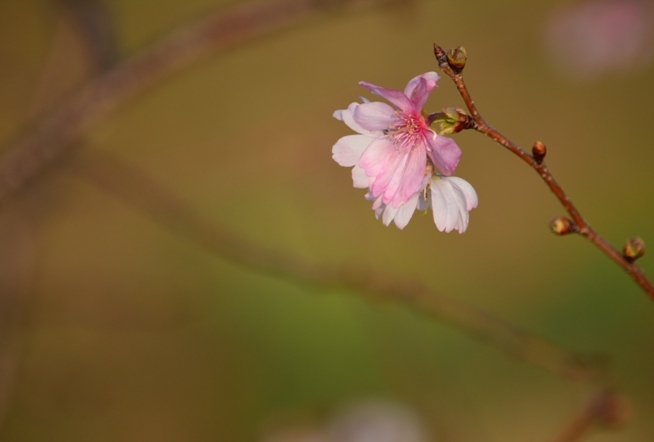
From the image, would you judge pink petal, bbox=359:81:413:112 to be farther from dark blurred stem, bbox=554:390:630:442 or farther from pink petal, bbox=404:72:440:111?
dark blurred stem, bbox=554:390:630:442

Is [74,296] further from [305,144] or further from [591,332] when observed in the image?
[591,332]

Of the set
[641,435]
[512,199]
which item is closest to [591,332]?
[641,435]

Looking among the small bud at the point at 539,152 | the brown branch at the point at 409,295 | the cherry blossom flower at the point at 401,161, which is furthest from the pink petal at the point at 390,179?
the brown branch at the point at 409,295

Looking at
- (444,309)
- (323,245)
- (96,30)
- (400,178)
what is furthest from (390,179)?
(323,245)

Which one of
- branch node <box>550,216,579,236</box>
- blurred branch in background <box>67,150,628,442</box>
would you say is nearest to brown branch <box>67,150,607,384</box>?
blurred branch in background <box>67,150,628,442</box>

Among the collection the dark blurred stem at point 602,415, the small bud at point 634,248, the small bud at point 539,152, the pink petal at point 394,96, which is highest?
the pink petal at point 394,96

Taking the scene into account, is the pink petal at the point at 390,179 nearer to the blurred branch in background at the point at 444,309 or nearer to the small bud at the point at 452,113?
the small bud at the point at 452,113

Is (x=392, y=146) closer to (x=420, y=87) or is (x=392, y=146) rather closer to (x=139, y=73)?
(x=420, y=87)
